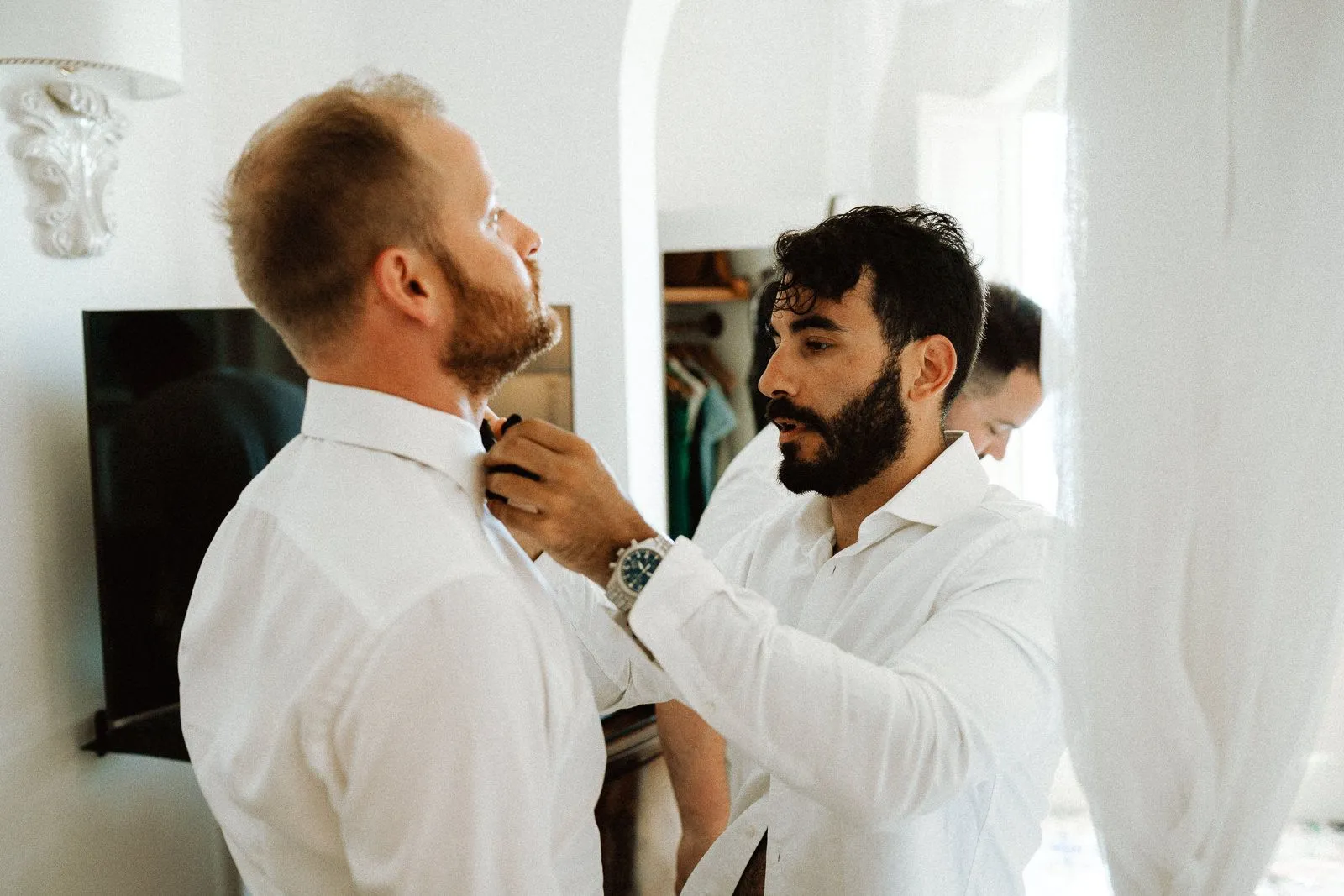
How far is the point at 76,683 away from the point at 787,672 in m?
1.74

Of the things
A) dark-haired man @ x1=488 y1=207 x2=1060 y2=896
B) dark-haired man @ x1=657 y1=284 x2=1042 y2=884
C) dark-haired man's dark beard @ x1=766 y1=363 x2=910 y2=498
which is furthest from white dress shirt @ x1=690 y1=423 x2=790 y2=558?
dark-haired man's dark beard @ x1=766 y1=363 x2=910 y2=498

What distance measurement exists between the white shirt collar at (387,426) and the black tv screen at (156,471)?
1305 mm

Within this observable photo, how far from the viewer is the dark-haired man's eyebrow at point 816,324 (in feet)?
4.58

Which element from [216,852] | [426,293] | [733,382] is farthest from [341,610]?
[733,382]

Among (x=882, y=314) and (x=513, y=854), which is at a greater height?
(x=882, y=314)

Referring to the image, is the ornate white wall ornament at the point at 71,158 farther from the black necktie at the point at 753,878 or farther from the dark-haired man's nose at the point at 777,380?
the black necktie at the point at 753,878

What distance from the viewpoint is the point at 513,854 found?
844 mm

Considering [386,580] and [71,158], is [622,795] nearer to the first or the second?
[386,580]

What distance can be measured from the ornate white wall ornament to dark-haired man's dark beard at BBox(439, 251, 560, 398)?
1.44 metres

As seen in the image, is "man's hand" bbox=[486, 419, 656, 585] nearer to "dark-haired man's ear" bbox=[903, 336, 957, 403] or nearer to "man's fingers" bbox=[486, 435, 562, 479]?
"man's fingers" bbox=[486, 435, 562, 479]

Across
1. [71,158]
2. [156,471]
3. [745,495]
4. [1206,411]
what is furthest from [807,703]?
[71,158]

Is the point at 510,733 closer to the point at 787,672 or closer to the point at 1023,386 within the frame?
the point at 787,672

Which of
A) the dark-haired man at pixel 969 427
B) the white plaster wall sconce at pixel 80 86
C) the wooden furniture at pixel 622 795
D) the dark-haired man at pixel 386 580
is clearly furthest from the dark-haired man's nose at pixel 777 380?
the white plaster wall sconce at pixel 80 86

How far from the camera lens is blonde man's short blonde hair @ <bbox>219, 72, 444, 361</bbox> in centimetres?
90
